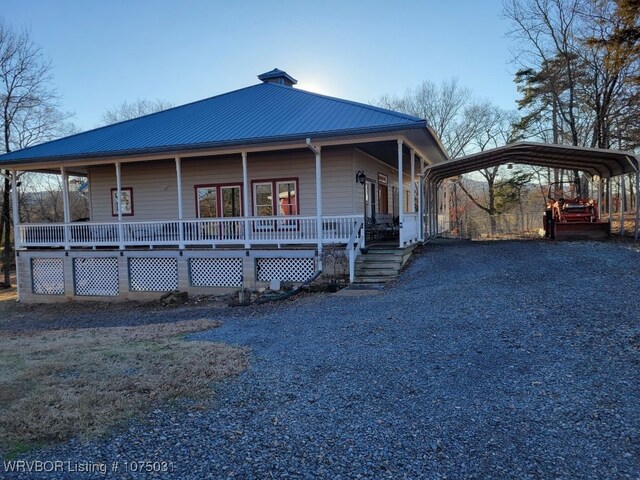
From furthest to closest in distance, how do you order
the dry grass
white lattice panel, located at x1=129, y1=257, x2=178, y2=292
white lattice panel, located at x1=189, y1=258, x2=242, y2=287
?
white lattice panel, located at x1=129, y1=257, x2=178, y2=292, white lattice panel, located at x1=189, y1=258, x2=242, y2=287, the dry grass

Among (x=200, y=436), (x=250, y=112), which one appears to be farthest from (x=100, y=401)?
(x=250, y=112)

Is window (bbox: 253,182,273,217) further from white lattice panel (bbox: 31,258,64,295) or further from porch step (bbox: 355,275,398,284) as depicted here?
white lattice panel (bbox: 31,258,64,295)

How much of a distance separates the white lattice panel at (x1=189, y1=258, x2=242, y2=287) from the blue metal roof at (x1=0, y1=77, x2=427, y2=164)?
3442 mm

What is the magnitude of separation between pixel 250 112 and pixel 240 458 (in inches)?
570

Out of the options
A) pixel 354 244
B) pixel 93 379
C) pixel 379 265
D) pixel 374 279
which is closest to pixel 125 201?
pixel 354 244

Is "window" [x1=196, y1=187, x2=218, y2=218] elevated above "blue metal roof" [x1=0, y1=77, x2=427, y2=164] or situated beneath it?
situated beneath

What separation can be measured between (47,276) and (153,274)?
427 centimetres

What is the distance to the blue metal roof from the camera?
1288cm

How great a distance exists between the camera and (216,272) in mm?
13977

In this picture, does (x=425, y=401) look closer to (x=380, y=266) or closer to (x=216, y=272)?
(x=380, y=266)

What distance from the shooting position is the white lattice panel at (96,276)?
15016 millimetres

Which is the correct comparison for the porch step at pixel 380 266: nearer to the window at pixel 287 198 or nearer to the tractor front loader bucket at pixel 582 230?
the window at pixel 287 198

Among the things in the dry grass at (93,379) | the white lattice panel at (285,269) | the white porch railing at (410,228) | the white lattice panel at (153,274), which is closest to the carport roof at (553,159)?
the white porch railing at (410,228)

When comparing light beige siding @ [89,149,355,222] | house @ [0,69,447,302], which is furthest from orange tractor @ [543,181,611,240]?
light beige siding @ [89,149,355,222]
